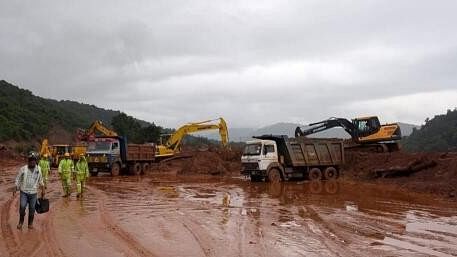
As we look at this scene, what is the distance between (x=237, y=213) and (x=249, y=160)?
12.4 meters

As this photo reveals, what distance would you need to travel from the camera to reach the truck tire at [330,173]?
2935 cm

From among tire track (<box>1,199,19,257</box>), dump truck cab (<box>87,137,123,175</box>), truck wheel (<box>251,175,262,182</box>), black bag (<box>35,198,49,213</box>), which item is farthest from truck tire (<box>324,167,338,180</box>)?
black bag (<box>35,198,49,213</box>)

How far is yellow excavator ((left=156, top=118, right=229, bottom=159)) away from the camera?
3819 centimetres

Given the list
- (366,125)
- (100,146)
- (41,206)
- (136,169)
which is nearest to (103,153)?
(100,146)

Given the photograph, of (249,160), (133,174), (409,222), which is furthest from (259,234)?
(133,174)

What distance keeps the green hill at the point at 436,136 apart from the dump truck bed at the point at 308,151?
24124 millimetres

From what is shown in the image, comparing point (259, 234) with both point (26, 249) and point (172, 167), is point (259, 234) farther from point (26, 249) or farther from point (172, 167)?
point (172, 167)

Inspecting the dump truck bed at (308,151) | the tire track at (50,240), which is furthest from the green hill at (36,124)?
the tire track at (50,240)

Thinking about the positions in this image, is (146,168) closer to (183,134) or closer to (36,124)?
(183,134)

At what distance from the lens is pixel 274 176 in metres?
27.1

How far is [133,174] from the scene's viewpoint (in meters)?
34.7

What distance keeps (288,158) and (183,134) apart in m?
13.8

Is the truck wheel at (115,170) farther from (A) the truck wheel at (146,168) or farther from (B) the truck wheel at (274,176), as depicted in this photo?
(B) the truck wheel at (274,176)

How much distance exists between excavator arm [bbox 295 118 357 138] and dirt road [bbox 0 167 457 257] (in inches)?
545
